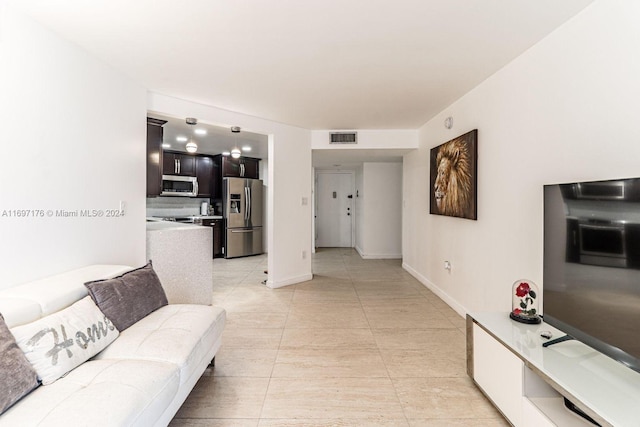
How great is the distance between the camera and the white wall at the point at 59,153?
1871mm

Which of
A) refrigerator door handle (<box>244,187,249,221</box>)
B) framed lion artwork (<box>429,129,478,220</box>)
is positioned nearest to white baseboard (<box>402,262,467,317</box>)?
framed lion artwork (<box>429,129,478,220</box>)

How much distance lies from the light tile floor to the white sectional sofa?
36 centimetres

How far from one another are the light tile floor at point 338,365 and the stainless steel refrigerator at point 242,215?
2806 millimetres

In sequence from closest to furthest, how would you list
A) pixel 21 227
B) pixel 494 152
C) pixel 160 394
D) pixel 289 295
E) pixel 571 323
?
pixel 160 394, pixel 571 323, pixel 21 227, pixel 494 152, pixel 289 295

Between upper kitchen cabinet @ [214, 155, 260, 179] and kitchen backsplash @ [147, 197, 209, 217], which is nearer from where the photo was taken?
kitchen backsplash @ [147, 197, 209, 217]

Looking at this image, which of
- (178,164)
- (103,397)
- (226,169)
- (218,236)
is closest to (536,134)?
(103,397)

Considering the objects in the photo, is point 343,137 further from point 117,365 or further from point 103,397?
point 103,397

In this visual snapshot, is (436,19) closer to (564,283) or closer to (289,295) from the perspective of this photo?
(564,283)

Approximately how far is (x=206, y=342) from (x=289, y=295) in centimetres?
230

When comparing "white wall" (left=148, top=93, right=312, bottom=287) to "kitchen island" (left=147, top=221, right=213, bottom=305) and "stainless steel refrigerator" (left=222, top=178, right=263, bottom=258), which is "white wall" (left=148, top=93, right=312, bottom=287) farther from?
"stainless steel refrigerator" (left=222, top=178, right=263, bottom=258)

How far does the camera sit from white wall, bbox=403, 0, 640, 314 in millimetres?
1646

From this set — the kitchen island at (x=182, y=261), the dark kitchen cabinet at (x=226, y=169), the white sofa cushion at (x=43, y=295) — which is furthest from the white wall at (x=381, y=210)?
the white sofa cushion at (x=43, y=295)

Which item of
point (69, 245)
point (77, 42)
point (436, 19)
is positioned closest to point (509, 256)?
point (436, 19)

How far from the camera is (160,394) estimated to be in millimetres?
1408
